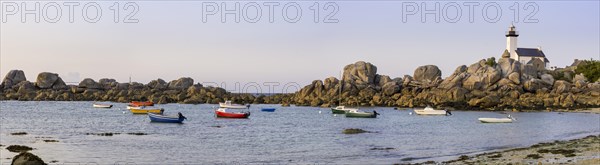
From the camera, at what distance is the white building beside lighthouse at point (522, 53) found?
4717 inches

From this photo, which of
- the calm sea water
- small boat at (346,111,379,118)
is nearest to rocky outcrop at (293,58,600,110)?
small boat at (346,111,379,118)

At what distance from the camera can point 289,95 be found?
12219cm

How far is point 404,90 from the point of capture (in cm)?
10581

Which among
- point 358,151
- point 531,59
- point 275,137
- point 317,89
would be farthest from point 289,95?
point 358,151

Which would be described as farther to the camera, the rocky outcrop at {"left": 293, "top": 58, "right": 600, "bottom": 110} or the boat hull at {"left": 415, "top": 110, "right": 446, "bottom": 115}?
the rocky outcrop at {"left": 293, "top": 58, "right": 600, "bottom": 110}

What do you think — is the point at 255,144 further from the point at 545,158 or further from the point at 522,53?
the point at 522,53

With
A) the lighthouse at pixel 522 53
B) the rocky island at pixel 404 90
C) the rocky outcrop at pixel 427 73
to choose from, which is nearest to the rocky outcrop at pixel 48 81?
the rocky island at pixel 404 90

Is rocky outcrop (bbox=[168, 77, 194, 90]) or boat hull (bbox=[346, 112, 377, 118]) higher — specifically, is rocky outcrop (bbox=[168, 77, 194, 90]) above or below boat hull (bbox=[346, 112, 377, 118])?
above

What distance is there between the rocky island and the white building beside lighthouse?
3.34 meters

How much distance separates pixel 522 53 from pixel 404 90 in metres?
31.6

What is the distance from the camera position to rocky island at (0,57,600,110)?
306ft

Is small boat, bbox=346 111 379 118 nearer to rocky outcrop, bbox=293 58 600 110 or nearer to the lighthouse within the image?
rocky outcrop, bbox=293 58 600 110

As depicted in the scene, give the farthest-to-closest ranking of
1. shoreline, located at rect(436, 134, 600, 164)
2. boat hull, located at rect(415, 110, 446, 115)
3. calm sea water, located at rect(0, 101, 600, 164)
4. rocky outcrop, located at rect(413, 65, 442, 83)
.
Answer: rocky outcrop, located at rect(413, 65, 442, 83)
boat hull, located at rect(415, 110, 446, 115)
calm sea water, located at rect(0, 101, 600, 164)
shoreline, located at rect(436, 134, 600, 164)

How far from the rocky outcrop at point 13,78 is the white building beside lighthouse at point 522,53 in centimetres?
10492
